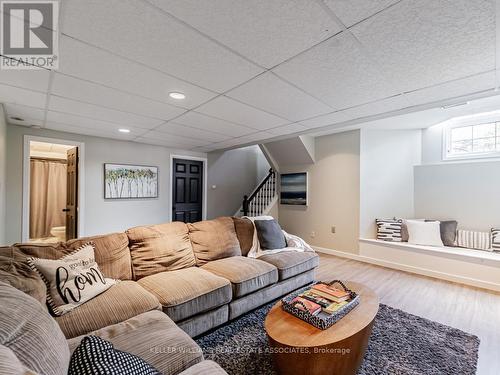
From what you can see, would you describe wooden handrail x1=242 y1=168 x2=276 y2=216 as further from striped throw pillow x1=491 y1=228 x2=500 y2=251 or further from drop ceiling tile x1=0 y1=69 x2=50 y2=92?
drop ceiling tile x1=0 y1=69 x2=50 y2=92

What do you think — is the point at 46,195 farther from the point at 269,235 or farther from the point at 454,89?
the point at 454,89

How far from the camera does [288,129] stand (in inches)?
140

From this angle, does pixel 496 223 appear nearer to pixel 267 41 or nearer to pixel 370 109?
pixel 370 109

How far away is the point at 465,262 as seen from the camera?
3.31m

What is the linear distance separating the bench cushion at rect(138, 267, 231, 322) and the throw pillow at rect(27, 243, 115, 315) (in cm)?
40

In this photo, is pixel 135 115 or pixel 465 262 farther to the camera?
pixel 465 262

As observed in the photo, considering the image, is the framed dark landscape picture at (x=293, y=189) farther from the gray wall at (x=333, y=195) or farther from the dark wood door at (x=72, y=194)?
the dark wood door at (x=72, y=194)

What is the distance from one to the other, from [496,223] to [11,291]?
18.2 feet

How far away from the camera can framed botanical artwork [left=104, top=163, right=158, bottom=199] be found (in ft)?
13.9

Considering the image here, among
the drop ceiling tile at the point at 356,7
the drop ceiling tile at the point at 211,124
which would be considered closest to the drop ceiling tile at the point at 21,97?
the drop ceiling tile at the point at 211,124

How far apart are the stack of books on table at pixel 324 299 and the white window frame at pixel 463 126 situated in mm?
3817

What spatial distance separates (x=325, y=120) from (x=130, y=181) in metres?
3.71

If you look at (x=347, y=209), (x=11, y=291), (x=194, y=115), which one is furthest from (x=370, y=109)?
(x=11, y=291)

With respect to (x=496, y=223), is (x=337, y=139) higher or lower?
higher
